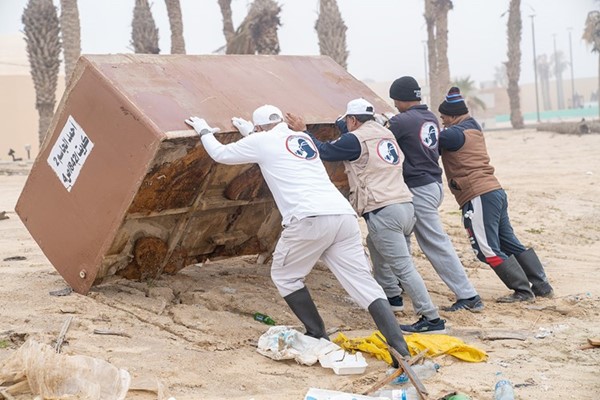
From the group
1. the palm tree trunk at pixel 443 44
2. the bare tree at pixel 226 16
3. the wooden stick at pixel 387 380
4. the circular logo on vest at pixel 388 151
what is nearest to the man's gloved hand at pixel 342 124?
the circular logo on vest at pixel 388 151

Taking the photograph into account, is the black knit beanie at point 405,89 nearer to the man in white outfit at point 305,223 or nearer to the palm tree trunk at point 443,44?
the man in white outfit at point 305,223

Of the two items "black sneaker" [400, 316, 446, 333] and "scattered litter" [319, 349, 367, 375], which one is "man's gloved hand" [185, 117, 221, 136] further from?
"black sneaker" [400, 316, 446, 333]

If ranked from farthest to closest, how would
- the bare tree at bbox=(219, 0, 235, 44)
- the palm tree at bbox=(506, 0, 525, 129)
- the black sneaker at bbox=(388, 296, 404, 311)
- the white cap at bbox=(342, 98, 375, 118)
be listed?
the palm tree at bbox=(506, 0, 525, 129)
the bare tree at bbox=(219, 0, 235, 44)
the black sneaker at bbox=(388, 296, 404, 311)
the white cap at bbox=(342, 98, 375, 118)

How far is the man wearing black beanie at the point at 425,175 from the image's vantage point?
24.2ft

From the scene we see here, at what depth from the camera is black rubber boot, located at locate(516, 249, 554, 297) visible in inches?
326

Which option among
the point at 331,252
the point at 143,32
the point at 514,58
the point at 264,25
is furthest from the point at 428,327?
the point at 514,58

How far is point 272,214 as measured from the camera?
8141mm

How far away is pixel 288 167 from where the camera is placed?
607 centimetres

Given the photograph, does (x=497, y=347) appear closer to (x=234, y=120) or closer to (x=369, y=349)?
(x=369, y=349)

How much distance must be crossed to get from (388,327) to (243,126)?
1888 mm

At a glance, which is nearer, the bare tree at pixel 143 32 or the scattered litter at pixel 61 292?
the scattered litter at pixel 61 292

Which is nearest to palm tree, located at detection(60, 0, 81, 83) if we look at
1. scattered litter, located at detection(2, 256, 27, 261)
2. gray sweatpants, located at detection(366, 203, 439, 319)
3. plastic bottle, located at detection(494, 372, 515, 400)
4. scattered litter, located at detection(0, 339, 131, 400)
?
scattered litter, located at detection(2, 256, 27, 261)

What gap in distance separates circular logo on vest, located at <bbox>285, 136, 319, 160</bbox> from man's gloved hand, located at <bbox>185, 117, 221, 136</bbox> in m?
0.60

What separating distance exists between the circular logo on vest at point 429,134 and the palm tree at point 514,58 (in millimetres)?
30451
